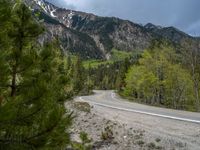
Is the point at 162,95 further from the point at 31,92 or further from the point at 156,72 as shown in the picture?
the point at 31,92

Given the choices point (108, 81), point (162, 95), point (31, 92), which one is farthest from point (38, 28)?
point (108, 81)

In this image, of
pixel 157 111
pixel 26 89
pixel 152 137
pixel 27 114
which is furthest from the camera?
pixel 157 111

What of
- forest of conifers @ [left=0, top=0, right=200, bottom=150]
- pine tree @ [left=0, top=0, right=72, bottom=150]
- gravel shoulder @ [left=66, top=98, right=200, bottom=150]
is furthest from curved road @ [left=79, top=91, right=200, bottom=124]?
pine tree @ [left=0, top=0, right=72, bottom=150]

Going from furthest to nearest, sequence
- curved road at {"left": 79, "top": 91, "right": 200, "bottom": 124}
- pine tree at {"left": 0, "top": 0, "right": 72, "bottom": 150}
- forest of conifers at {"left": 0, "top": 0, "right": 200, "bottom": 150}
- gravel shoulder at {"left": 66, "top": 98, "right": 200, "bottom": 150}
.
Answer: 1. curved road at {"left": 79, "top": 91, "right": 200, "bottom": 124}
2. gravel shoulder at {"left": 66, "top": 98, "right": 200, "bottom": 150}
3. forest of conifers at {"left": 0, "top": 0, "right": 200, "bottom": 150}
4. pine tree at {"left": 0, "top": 0, "right": 72, "bottom": 150}

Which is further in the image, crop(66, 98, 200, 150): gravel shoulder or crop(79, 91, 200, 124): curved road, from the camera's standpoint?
crop(79, 91, 200, 124): curved road

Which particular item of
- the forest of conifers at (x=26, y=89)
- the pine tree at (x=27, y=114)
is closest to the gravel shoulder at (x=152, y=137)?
the forest of conifers at (x=26, y=89)

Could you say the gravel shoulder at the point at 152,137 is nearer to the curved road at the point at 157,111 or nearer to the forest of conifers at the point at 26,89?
the curved road at the point at 157,111

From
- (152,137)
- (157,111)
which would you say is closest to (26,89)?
(152,137)

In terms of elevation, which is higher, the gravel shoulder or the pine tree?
the pine tree

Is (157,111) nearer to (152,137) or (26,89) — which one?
(152,137)

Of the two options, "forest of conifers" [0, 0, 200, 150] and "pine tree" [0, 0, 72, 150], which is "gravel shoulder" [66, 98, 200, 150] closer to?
"forest of conifers" [0, 0, 200, 150]

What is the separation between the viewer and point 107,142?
48.8 ft

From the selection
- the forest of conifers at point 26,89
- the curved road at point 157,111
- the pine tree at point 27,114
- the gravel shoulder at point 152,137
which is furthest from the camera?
the curved road at point 157,111

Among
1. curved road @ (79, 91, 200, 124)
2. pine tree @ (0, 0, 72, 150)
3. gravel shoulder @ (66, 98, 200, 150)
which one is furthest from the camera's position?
curved road @ (79, 91, 200, 124)
